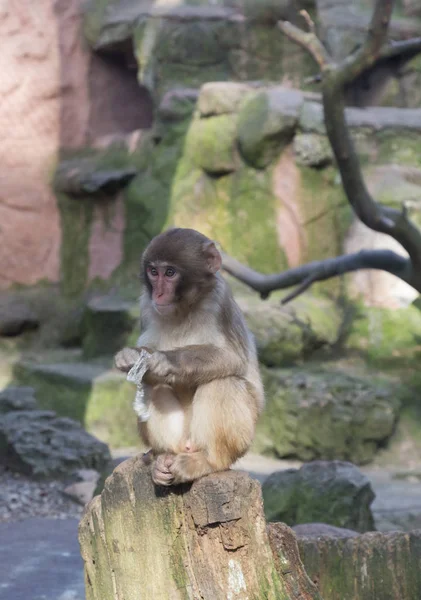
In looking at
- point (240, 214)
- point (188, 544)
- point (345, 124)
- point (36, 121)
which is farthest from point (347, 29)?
point (188, 544)

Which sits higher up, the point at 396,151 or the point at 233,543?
the point at 396,151

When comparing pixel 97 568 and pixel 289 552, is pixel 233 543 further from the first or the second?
pixel 97 568

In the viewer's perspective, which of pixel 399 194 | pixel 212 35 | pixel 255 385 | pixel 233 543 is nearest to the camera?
pixel 233 543

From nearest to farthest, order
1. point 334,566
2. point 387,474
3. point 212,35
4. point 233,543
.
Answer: point 233,543 → point 334,566 → point 387,474 → point 212,35

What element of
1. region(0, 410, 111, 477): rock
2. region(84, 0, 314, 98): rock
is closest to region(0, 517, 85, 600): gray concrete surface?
region(0, 410, 111, 477): rock

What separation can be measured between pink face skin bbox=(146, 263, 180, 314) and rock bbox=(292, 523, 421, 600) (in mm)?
1270

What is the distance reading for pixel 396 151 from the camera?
10922mm

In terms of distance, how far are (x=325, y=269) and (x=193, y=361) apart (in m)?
3.64

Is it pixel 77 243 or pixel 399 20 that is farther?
pixel 399 20

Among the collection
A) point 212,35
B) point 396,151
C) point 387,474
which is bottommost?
point 387,474

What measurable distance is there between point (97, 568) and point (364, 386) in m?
6.40

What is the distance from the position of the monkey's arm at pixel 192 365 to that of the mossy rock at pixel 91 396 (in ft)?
21.7

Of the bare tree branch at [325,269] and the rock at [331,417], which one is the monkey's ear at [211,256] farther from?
the rock at [331,417]

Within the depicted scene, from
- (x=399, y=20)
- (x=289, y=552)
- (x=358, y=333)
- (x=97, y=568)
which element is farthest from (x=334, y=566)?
(x=399, y=20)
